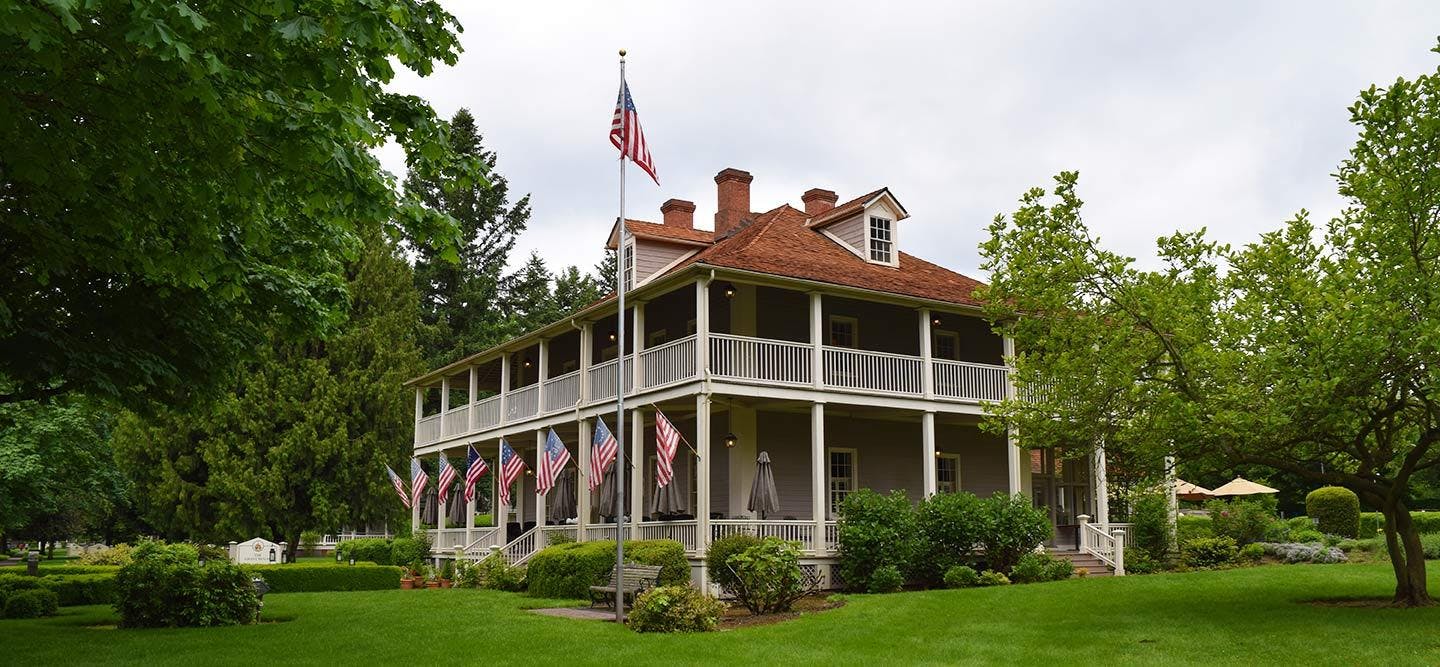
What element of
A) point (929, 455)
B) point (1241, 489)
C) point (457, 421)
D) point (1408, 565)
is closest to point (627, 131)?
point (929, 455)

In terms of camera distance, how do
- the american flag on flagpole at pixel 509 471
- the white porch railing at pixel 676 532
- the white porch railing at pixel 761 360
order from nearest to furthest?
the white porch railing at pixel 676 532 < the white porch railing at pixel 761 360 < the american flag on flagpole at pixel 509 471

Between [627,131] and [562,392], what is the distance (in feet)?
36.1

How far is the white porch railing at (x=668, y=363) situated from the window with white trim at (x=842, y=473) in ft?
16.1

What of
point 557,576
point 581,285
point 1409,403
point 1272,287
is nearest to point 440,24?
point 1272,287

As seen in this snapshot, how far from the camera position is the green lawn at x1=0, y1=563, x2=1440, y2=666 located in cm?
1270

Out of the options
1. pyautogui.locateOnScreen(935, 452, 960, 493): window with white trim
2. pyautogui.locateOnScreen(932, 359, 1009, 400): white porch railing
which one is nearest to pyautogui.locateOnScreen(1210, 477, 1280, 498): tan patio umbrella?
pyautogui.locateOnScreen(935, 452, 960, 493): window with white trim

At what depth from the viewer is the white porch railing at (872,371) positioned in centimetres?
2283

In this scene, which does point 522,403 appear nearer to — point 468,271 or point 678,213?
point 678,213

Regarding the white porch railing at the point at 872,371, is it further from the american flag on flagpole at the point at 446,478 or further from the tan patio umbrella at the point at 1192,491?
the tan patio umbrella at the point at 1192,491

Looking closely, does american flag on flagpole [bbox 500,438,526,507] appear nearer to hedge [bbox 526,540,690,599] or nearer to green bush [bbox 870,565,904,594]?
hedge [bbox 526,540,690,599]

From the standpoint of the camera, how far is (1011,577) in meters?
21.5

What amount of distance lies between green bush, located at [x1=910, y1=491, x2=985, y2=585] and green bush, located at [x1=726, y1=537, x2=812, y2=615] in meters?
4.19

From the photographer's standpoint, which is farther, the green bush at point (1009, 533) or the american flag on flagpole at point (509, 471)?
the american flag on flagpole at point (509, 471)

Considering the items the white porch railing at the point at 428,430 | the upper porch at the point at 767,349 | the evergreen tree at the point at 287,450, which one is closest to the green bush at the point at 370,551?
the evergreen tree at the point at 287,450
